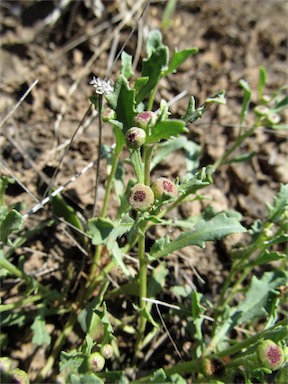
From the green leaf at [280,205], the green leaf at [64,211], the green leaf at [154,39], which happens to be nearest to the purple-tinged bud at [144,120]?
the green leaf at [154,39]

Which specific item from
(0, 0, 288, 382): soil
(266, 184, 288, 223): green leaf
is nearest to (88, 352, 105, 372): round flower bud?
(0, 0, 288, 382): soil

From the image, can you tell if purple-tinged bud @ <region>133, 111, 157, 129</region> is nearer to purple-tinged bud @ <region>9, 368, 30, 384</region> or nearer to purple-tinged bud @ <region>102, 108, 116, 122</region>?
purple-tinged bud @ <region>102, 108, 116, 122</region>

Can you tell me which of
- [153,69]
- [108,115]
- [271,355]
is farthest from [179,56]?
[271,355]

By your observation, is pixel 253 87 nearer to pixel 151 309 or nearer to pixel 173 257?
pixel 173 257

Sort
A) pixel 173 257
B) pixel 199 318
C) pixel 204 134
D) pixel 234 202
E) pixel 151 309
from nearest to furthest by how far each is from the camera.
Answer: pixel 199 318 → pixel 151 309 → pixel 173 257 → pixel 234 202 → pixel 204 134

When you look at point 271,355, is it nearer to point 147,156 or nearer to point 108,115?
point 147,156

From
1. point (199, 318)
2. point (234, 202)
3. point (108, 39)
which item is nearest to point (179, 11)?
point (108, 39)

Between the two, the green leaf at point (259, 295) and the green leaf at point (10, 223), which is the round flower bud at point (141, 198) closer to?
the green leaf at point (10, 223)
